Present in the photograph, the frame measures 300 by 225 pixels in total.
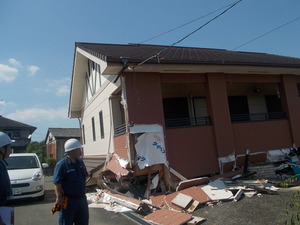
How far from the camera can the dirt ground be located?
491 centimetres

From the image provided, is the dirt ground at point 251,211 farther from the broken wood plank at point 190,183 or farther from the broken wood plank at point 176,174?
the broken wood plank at point 176,174

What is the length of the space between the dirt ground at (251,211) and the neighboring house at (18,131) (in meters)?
32.3

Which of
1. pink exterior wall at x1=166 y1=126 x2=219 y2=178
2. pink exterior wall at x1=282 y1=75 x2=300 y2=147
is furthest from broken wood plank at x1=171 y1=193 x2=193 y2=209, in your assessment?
pink exterior wall at x1=282 y1=75 x2=300 y2=147

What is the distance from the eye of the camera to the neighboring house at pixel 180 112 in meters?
7.62

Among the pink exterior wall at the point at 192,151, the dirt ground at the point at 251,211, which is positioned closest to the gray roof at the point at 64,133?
the pink exterior wall at the point at 192,151

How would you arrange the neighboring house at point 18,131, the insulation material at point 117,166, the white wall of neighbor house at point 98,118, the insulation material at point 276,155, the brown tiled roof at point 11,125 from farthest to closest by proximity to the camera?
1. the brown tiled roof at point 11,125
2. the neighboring house at point 18,131
3. the white wall of neighbor house at point 98,118
4. the insulation material at point 276,155
5. the insulation material at point 117,166

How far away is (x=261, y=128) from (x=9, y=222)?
8911 millimetres

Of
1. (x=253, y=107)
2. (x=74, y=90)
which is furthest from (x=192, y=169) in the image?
(x=74, y=90)

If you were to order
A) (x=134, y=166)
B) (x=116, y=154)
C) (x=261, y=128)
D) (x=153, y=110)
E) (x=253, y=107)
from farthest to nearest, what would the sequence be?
Answer: (x=253, y=107), (x=261, y=128), (x=116, y=154), (x=153, y=110), (x=134, y=166)

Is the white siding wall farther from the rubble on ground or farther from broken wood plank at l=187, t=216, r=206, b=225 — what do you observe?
broken wood plank at l=187, t=216, r=206, b=225

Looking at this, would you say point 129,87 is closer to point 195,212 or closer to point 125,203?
point 125,203

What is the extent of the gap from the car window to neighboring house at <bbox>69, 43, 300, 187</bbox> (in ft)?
8.48

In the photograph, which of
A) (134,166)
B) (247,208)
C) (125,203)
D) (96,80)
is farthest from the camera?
(96,80)

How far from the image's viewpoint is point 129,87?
7.81m
